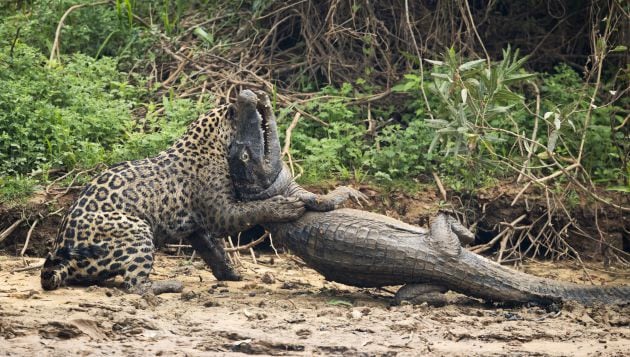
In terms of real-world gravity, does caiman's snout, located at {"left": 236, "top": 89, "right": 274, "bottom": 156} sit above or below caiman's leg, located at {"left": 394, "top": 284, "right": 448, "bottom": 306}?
above

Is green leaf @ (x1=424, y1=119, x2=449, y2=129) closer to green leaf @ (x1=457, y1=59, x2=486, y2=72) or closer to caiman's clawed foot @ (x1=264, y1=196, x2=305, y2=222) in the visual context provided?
green leaf @ (x1=457, y1=59, x2=486, y2=72)

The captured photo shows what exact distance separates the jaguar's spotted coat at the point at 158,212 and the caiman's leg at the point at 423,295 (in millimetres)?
1055

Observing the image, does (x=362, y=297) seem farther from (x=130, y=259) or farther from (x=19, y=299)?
(x=19, y=299)

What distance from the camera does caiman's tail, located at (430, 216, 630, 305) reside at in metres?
8.18

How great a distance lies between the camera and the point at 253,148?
354 inches

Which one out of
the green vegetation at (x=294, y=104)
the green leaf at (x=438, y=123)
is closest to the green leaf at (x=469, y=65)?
the green vegetation at (x=294, y=104)

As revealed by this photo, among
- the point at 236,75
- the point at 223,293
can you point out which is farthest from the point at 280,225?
the point at 236,75

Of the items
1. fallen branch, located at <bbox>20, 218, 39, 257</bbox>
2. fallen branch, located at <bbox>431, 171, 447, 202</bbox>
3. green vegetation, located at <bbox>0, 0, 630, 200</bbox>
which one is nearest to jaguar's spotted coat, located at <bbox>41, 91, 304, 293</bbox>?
fallen branch, located at <bbox>20, 218, 39, 257</bbox>

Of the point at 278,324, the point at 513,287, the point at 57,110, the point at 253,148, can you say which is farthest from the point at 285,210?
the point at 57,110

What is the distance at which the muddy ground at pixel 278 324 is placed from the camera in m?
6.79

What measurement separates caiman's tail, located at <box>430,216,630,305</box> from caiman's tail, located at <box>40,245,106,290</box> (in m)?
2.57

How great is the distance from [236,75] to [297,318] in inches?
200

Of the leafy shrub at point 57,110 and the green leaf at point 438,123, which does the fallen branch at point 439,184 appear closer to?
the green leaf at point 438,123

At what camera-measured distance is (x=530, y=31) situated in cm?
1255
